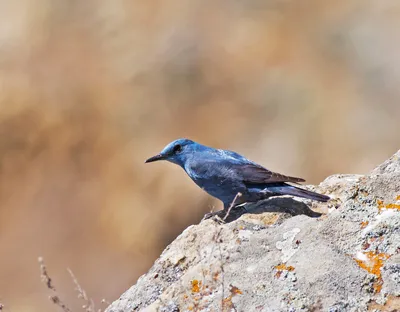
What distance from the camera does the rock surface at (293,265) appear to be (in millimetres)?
3506

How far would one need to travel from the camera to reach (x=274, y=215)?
489 cm

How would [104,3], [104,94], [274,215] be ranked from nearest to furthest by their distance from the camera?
[274,215] < [104,94] < [104,3]

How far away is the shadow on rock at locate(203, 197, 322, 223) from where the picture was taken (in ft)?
16.4

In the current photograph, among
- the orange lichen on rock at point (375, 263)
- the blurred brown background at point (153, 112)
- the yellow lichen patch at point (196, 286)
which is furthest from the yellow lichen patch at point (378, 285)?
the blurred brown background at point (153, 112)

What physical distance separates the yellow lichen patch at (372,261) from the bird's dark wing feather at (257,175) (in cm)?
162

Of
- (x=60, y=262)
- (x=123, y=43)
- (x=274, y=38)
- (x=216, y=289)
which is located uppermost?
(x=123, y=43)

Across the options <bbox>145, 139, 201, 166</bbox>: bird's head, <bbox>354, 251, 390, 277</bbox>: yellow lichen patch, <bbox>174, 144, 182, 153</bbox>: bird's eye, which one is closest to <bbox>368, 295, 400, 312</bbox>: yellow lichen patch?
<bbox>354, 251, 390, 277</bbox>: yellow lichen patch

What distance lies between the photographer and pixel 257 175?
220 inches

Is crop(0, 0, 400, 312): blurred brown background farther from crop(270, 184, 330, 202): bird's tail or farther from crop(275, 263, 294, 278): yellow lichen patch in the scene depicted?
crop(275, 263, 294, 278): yellow lichen patch

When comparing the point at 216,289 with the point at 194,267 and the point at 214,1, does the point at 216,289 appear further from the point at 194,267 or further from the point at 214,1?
the point at 214,1

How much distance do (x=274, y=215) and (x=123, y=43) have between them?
11.5m

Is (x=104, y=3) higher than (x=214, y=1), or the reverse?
(x=104, y=3)

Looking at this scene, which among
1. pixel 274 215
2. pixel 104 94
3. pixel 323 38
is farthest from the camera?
pixel 104 94

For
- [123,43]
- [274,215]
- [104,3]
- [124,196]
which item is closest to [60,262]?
[124,196]
